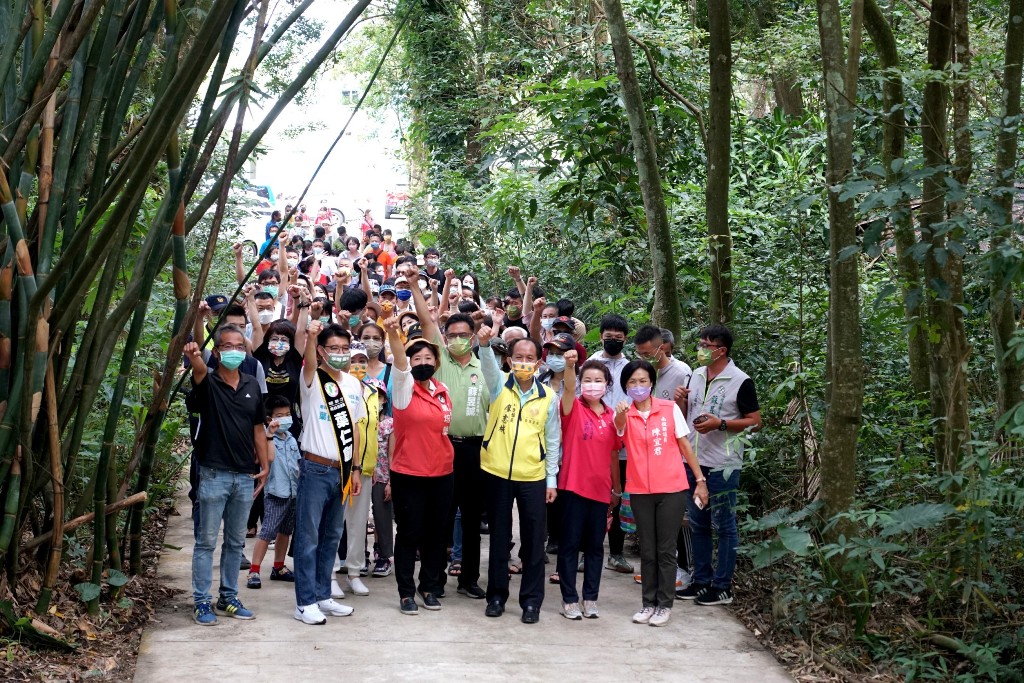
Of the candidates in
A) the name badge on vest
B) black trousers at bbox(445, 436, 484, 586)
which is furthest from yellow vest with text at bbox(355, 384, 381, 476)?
black trousers at bbox(445, 436, 484, 586)

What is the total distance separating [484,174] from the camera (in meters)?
19.9

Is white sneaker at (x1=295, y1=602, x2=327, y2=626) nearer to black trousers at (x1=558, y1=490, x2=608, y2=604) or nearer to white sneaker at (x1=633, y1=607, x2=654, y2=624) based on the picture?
black trousers at (x1=558, y1=490, x2=608, y2=604)

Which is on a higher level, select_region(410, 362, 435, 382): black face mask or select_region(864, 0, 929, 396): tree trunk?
select_region(864, 0, 929, 396): tree trunk

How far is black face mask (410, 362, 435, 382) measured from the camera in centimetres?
638

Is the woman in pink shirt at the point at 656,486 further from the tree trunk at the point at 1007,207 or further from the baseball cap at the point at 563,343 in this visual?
the tree trunk at the point at 1007,207

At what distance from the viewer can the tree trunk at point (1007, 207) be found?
554 cm

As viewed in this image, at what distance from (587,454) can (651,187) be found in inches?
109

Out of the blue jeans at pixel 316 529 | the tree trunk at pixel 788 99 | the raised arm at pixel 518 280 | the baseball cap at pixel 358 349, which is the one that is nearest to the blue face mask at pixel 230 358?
the blue jeans at pixel 316 529

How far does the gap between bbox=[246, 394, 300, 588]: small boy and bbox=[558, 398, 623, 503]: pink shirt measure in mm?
1665

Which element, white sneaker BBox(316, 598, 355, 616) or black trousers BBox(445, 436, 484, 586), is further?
black trousers BBox(445, 436, 484, 586)

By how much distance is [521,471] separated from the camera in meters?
6.36

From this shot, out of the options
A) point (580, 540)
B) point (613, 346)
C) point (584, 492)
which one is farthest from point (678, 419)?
point (613, 346)

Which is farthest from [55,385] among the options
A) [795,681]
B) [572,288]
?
[572,288]

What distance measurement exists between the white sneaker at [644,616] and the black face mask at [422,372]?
1887 mm
